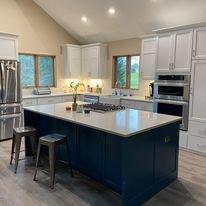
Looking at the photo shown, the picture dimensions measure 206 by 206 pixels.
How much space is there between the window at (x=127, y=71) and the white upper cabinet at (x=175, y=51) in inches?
58.0

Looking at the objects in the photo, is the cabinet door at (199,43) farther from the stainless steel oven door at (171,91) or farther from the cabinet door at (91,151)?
the cabinet door at (91,151)

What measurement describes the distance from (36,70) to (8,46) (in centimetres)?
163

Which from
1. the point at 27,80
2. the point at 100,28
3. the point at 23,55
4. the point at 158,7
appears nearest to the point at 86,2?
the point at 100,28

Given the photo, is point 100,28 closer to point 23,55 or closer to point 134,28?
point 134,28

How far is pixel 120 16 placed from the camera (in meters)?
5.35

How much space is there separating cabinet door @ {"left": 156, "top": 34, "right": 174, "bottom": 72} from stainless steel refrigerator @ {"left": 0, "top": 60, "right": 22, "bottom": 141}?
307 centimetres

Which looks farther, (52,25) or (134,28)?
(52,25)

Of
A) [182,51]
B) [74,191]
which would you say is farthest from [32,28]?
[74,191]

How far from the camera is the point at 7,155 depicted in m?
4.11

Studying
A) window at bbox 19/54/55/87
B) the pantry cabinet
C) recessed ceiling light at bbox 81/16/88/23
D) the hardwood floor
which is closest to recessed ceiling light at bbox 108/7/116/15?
recessed ceiling light at bbox 81/16/88/23

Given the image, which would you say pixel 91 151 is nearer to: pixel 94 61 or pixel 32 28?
pixel 94 61

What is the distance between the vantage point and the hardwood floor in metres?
2.64

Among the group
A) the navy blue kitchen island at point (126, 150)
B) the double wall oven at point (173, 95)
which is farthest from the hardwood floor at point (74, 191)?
the double wall oven at point (173, 95)

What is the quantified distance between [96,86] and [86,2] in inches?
104
